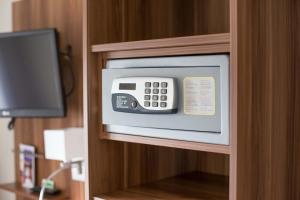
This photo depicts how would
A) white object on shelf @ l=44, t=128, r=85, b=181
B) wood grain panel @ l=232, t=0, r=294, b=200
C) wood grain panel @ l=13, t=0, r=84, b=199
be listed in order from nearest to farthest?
wood grain panel @ l=232, t=0, r=294, b=200 → white object on shelf @ l=44, t=128, r=85, b=181 → wood grain panel @ l=13, t=0, r=84, b=199

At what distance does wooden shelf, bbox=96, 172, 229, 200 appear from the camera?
1146mm

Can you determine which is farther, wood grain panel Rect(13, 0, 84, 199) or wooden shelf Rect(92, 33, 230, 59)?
wood grain panel Rect(13, 0, 84, 199)

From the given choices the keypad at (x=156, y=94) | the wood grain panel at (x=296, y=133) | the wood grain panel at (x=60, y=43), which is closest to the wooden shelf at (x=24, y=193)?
the wood grain panel at (x=60, y=43)

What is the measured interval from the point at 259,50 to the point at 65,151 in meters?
0.90

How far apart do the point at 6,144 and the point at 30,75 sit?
61cm

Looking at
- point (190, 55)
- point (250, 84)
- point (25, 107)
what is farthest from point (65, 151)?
point (250, 84)

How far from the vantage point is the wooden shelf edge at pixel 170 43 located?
88 centimetres

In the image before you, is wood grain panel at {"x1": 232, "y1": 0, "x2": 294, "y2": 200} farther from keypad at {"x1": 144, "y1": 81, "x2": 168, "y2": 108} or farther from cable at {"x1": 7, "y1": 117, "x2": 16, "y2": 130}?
cable at {"x1": 7, "y1": 117, "x2": 16, "y2": 130}

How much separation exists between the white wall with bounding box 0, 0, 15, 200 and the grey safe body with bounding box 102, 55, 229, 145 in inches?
45.3

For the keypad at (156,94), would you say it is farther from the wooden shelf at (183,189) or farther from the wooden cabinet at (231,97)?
the wooden shelf at (183,189)

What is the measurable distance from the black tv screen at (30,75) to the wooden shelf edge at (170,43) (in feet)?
1.72

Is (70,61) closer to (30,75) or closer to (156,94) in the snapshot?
(30,75)

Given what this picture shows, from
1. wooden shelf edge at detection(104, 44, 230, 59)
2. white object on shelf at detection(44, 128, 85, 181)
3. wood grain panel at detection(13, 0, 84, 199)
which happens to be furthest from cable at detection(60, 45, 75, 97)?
wooden shelf edge at detection(104, 44, 230, 59)

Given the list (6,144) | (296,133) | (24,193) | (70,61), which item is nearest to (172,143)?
(296,133)
